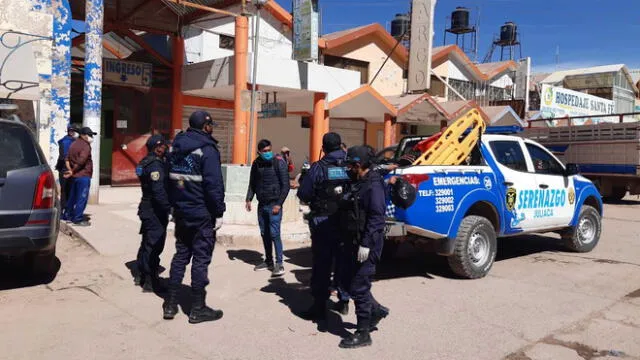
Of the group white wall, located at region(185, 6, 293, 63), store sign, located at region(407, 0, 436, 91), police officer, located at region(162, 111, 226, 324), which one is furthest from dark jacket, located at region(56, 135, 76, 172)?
store sign, located at region(407, 0, 436, 91)

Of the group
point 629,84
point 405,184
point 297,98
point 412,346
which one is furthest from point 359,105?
point 629,84

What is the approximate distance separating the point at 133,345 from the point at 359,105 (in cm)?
1612

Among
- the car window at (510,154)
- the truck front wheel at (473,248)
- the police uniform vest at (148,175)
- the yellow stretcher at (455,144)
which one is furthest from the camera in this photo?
the car window at (510,154)

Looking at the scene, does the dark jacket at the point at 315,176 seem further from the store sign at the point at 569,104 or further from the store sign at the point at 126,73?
the store sign at the point at 569,104

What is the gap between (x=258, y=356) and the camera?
4.01 meters

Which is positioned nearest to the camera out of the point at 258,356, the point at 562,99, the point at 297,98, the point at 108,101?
the point at 258,356

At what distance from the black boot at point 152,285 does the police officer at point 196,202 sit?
0.94m

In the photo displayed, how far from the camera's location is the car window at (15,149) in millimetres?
5101

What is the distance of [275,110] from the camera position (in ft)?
48.1

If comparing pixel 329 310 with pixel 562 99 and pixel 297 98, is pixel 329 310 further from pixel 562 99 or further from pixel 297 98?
pixel 562 99

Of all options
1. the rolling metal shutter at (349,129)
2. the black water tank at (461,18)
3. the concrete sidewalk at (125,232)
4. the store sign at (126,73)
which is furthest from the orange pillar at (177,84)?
the black water tank at (461,18)

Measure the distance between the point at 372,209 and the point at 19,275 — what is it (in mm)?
4353

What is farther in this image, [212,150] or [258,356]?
[212,150]

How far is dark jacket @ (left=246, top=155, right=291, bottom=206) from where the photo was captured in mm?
6543
